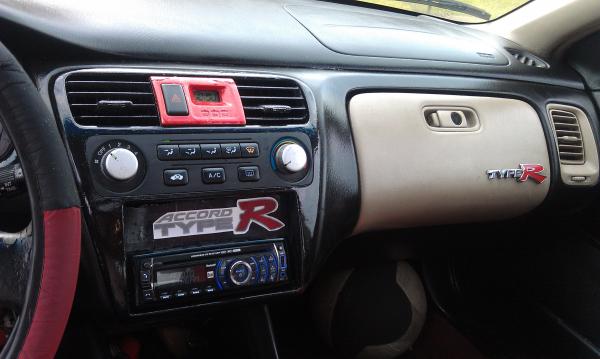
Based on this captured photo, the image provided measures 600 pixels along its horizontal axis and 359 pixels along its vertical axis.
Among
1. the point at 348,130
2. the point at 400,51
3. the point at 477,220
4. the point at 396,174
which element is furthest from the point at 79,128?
the point at 477,220

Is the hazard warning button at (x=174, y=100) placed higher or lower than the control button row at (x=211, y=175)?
higher

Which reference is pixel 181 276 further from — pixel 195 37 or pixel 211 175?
pixel 195 37

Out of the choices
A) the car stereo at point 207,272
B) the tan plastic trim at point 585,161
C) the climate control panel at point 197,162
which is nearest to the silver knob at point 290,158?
the climate control panel at point 197,162

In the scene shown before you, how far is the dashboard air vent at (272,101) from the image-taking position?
44.6 inches

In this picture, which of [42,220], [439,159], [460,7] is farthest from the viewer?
[460,7]

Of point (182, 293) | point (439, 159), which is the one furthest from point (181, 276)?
point (439, 159)

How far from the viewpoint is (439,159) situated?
53.7 inches

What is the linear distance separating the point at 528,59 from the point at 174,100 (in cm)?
112

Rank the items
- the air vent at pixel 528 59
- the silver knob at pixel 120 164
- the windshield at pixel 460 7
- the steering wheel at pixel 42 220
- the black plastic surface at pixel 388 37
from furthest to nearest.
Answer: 1. the windshield at pixel 460 7
2. the air vent at pixel 528 59
3. the black plastic surface at pixel 388 37
4. the silver knob at pixel 120 164
5. the steering wheel at pixel 42 220

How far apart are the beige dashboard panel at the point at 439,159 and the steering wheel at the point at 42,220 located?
698mm

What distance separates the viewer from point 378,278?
186 cm

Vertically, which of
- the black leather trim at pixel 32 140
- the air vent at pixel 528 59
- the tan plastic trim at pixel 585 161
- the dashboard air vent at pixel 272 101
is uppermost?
the black leather trim at pixel 32 140

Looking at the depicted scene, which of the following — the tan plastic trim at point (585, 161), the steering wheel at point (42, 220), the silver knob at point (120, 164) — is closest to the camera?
the steering wheel at point (42, 220)

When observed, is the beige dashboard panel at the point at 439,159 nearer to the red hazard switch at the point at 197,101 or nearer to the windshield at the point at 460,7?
the red hazard switch at the point at 197,101
